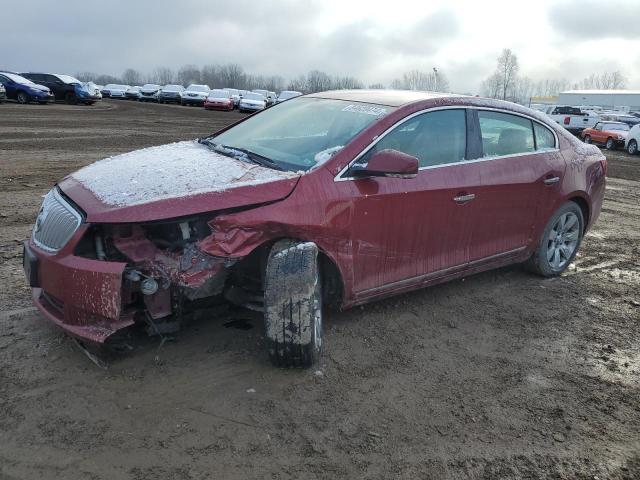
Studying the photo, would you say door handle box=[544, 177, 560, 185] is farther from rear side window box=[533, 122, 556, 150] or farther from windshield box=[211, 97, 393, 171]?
windshield box=[211, 97, 393, 171]

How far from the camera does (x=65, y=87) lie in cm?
3152

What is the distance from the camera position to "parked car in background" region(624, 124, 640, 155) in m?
21.3

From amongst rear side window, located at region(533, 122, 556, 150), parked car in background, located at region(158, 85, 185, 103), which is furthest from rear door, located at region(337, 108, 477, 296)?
parked car in background, located at region(158, 85, 185, 103)

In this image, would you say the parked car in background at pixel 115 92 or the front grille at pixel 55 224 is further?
the parked car in background at pixel 115 92

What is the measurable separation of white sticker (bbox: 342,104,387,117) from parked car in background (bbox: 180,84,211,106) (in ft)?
124

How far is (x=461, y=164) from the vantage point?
4.22 m

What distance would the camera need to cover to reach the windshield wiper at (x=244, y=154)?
3776mm

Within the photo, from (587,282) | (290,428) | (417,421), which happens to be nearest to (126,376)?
(290,428)

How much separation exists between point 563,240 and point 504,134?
4.45 feet

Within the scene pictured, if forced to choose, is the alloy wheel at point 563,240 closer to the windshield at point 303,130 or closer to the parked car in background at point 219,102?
the windshield at point 303,130

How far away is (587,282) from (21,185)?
308 inches

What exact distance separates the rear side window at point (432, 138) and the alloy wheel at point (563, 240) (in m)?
1.53

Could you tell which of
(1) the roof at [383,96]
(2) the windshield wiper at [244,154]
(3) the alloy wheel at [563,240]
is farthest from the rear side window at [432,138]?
(3) the alloy wheel at [563,240]

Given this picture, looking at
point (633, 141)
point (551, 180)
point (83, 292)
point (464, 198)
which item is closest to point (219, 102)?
point (633, 141)
